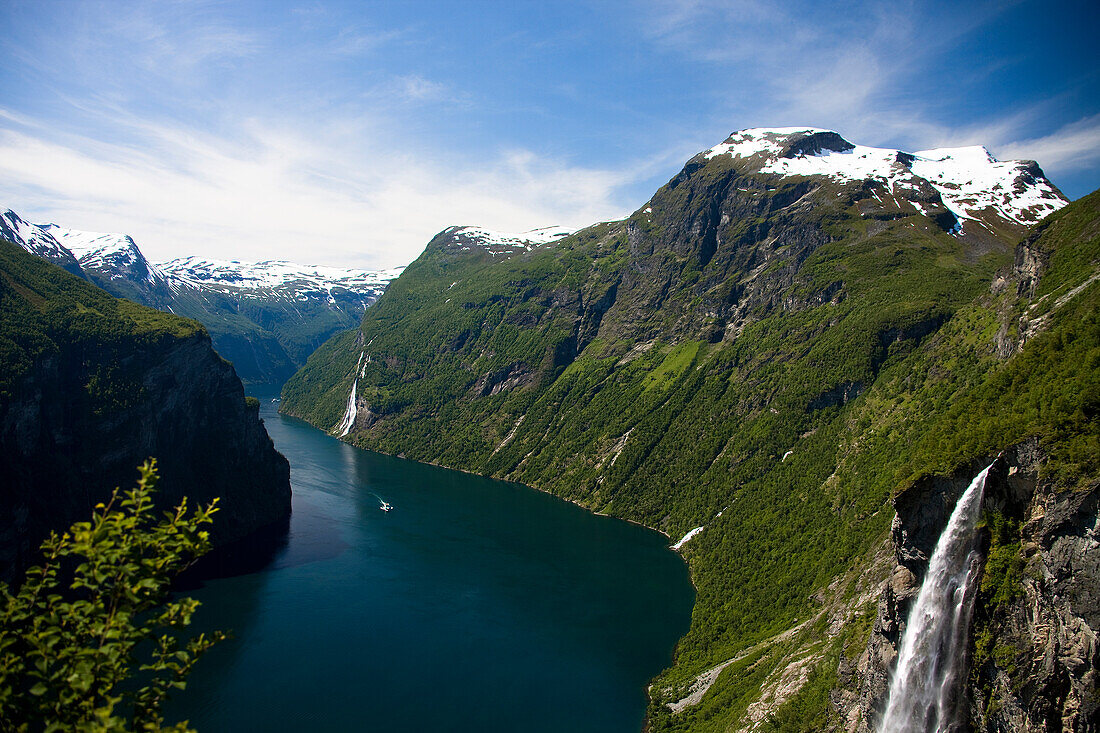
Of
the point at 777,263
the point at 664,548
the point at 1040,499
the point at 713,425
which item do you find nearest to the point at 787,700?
the point at 1040,499

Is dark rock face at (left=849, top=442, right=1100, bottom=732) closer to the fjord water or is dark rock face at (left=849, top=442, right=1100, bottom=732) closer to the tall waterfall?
the tall waterfall

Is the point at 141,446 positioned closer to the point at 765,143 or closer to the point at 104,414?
the point at 104,414

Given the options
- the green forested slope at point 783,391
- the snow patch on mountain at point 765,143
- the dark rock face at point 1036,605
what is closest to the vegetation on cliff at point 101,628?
the dark rock face at point 1036,605

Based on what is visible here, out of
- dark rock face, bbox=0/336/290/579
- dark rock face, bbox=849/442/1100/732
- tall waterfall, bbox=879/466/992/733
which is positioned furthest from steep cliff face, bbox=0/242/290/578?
dark rock face, bbox=849/442/1100/732

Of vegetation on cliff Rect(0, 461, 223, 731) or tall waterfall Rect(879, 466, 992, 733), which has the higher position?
vegetation on cliff Rect(0, 461, 223, 731)

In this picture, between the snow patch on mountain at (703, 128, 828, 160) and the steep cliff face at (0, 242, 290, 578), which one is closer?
the steep cliff face at (0, 242, 290, 578)

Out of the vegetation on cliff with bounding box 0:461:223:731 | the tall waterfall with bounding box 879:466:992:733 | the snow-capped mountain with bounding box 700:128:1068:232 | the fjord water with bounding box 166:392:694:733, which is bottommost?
the fjord water with bounding box 166:392:694:733

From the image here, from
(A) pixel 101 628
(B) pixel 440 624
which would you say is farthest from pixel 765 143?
(A) pixel 101 628
